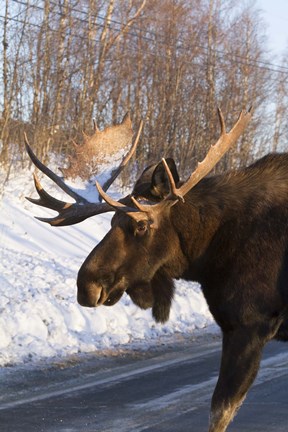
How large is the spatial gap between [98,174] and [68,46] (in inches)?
732

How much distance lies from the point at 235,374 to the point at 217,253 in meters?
0.78

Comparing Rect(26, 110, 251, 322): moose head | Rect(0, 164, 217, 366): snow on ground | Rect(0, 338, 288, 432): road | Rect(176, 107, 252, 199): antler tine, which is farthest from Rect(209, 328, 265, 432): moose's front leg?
Rect(0, 164, 217, 366): snow on ground

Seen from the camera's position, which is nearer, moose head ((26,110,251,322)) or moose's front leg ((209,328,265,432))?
moose's front leg ((209,328,265,432))

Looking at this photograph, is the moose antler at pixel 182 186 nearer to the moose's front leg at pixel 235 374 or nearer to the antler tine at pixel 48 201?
the antler tine at pixel 48 201

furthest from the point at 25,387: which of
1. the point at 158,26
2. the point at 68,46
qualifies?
the point at 158,26

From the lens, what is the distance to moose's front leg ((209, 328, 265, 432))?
223 inches

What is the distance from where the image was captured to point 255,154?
34.8m

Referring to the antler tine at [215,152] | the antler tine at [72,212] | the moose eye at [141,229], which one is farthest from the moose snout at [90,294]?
the antler tine at [215,152]

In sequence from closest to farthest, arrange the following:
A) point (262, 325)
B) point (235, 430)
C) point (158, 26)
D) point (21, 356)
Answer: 1. point (262, 325)
2. point (235, 430)
3. point (21, 356)
4. point (158, 26)

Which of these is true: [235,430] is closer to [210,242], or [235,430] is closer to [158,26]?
[210,242]

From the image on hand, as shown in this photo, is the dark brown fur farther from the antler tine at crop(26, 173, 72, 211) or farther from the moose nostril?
the antler tine at crop(26, 173, 72, 211)

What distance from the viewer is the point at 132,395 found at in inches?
315

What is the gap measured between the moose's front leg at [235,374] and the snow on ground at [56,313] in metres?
3.88

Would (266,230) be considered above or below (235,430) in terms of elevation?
above
